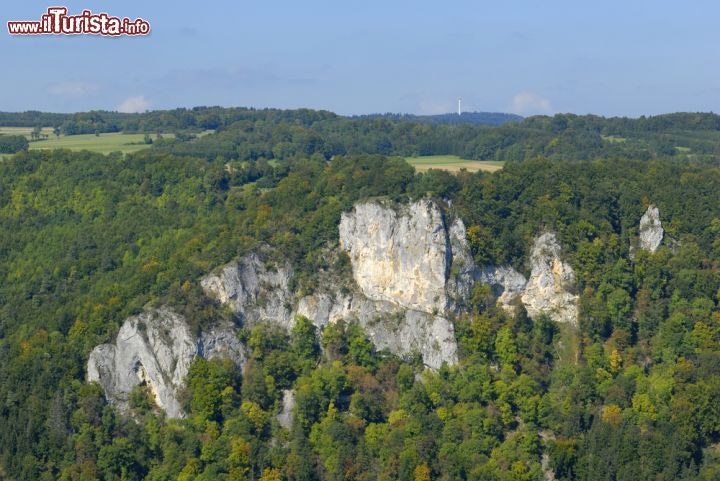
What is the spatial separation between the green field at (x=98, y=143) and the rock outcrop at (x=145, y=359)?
41.1 meters

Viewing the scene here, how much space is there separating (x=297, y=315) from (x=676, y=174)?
30.3m

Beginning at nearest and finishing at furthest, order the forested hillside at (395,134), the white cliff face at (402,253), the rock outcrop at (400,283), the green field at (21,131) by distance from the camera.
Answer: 1. the rock outcrop at (400,283)
2. the white cliff face at (402,253)
3. the forested hillside at (395,134)
4. the green field at (21,131)

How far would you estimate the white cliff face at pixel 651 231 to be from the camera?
83.8 meters

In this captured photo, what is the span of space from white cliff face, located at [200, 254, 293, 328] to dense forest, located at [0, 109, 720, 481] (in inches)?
36.4

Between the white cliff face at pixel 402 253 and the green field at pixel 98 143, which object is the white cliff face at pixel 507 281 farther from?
the green field at pixel 98 143

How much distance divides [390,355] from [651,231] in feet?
66.4

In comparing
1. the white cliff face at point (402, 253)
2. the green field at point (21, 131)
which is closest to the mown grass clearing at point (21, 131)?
the green field at point (21, 131)

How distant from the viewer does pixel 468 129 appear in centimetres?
13212

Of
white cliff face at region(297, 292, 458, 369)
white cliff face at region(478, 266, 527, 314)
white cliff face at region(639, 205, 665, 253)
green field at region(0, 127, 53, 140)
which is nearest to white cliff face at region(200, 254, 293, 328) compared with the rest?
white cliff face at region(297, 292, 458, 369)

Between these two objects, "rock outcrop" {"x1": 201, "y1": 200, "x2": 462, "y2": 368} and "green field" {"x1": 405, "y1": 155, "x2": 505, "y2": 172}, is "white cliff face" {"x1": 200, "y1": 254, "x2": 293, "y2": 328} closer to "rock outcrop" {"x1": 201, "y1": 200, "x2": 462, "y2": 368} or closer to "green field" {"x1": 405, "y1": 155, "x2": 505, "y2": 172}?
"rock outcrop" {"x1": 201, "y1": 200, "x2": 462, "y2": 368}

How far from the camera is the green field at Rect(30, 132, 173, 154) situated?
11931 centimetres

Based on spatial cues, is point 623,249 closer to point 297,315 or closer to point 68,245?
point 297,315

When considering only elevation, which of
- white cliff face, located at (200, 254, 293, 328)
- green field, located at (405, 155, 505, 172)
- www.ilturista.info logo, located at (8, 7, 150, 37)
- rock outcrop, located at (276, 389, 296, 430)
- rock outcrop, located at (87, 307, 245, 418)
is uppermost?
www.ilturista.info logo, located at (8, 7, 150, 37)

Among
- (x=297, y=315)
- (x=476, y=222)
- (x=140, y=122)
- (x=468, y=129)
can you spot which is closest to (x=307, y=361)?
(x=297, y=315)
